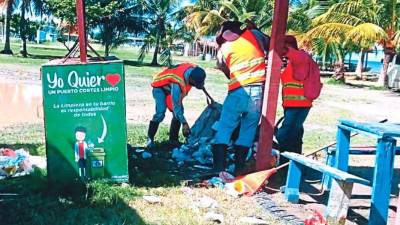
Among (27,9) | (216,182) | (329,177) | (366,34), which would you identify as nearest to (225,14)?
(366,34)

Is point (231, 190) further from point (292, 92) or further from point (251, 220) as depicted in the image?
point (292, 92)

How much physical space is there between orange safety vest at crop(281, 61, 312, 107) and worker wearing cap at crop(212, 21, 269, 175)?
0.60 m

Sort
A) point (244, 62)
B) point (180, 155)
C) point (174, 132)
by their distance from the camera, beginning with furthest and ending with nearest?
point (174, 132), point (180, 155), point (244, 62)

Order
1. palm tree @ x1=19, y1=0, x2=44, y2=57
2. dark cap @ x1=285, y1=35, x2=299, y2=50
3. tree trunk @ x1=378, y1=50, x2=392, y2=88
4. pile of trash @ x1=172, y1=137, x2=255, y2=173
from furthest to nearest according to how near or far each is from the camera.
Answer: palm tree @ x1=19, y1=0, x2=44, y2=57 → tree trunk @ x1=378, y1=50, x2=392, y2=88 → pile of trash @ x1=172, y1=137, x2=255, y2=173 → dark cap @ x1=285, y1=35, x2=299, y2=50

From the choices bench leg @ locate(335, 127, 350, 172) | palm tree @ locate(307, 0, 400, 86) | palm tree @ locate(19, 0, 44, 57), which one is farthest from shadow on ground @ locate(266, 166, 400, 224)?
palm tree @ locate(19, 0, 44, 57)

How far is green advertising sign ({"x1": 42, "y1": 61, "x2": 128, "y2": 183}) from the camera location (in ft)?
18.9

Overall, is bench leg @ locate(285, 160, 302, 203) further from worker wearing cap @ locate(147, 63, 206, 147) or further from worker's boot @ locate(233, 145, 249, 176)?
worker wearing cap @ locate(147, 63, 206, 147)

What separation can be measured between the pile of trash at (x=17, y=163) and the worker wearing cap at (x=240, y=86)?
2.15 m

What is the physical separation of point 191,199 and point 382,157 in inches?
76.0

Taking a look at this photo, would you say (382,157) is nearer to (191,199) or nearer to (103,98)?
(191,199)

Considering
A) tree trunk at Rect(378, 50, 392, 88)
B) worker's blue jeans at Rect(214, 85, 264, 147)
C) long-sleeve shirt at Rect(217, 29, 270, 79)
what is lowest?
tree trunk at Rect(378, 50, 392, 88)

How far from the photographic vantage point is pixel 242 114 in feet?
22.0

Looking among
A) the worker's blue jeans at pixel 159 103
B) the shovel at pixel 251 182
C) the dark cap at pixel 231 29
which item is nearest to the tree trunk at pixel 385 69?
the worker's blue jeans at pixel 159 103

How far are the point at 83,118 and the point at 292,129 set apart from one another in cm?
292
